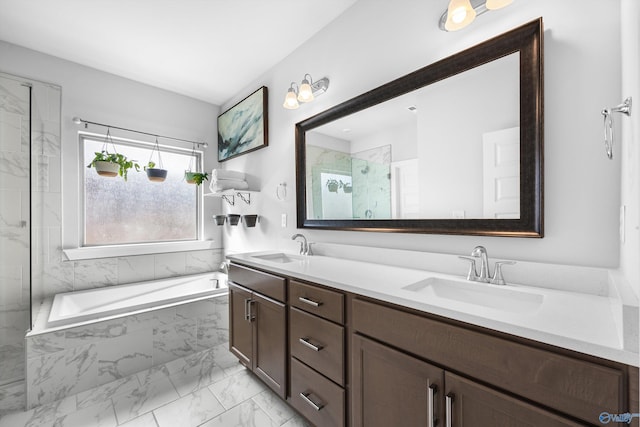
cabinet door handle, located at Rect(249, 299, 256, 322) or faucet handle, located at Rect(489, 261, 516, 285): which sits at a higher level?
faucet handle, located at Rect(489, 261, 516, 285)

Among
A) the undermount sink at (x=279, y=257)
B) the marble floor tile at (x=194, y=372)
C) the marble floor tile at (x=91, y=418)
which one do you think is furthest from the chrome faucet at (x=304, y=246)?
the marble floor tile at (x=91, y=418)

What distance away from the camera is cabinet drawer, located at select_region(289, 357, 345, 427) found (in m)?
1.20

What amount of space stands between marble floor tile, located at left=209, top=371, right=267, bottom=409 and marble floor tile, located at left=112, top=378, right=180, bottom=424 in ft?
0.84

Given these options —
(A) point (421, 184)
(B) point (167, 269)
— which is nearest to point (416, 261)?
(A) point (421, 184)

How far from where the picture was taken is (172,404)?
164 centimetres

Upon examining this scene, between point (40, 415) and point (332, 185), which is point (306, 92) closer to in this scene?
point (332, 185)

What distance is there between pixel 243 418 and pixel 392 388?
1.02 m

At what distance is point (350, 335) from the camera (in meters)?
1.14

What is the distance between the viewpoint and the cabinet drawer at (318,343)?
1184mm

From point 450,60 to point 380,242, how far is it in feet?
3.28

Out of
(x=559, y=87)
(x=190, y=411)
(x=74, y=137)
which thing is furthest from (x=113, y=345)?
(x=559, y=87)

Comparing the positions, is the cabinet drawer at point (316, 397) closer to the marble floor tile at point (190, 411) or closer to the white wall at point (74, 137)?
the marble floor tile at point (190, 411)

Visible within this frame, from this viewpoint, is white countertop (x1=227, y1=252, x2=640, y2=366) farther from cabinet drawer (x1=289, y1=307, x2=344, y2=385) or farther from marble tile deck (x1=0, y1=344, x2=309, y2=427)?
marble tile deck (x1=0, y1=344, x2=309, y2=427)

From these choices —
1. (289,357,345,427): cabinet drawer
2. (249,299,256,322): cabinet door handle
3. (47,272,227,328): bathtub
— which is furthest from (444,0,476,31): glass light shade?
(47,272,227,328): bathtub
